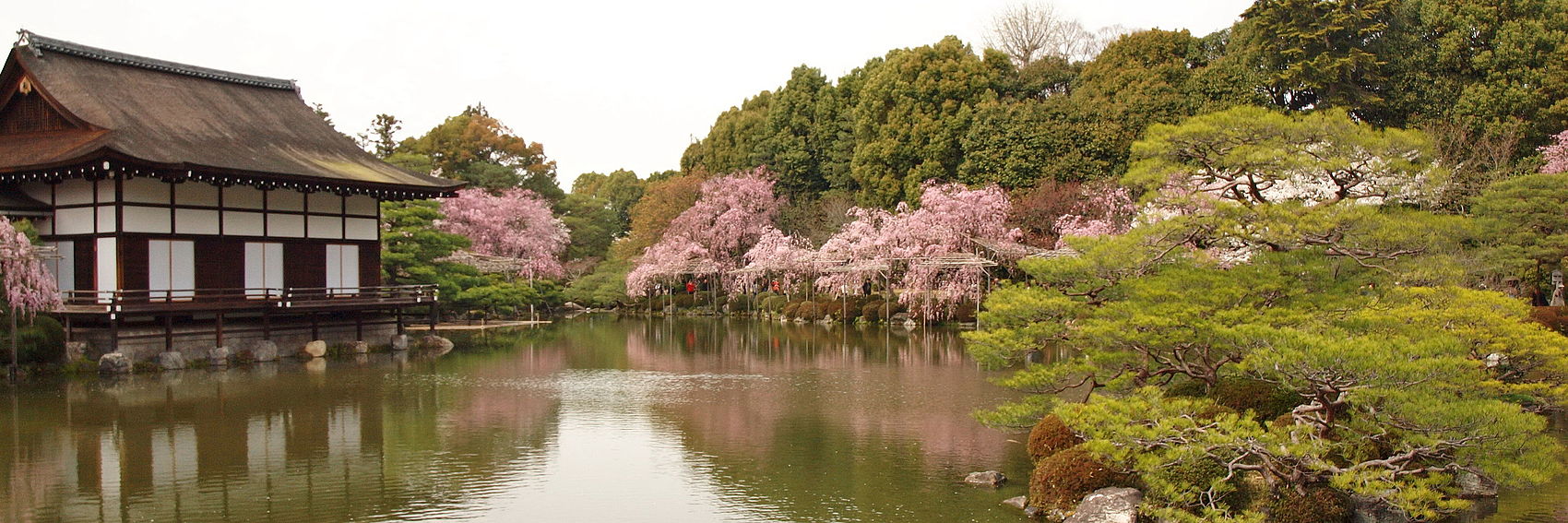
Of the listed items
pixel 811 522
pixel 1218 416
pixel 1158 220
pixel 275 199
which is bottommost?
pixel 811 522

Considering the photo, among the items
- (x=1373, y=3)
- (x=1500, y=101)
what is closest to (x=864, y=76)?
(x=1373, y=3)

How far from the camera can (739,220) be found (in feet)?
138

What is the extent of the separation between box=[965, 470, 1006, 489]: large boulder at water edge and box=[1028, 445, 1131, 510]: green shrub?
32.5 inches

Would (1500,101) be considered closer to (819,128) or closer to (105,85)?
(819,128)

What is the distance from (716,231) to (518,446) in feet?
97.3

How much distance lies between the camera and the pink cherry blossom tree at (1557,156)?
22750 millimetres

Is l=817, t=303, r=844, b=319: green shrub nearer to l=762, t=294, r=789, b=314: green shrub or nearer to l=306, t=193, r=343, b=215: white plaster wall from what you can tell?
l=762, t=294, r=789, b=314: green shrub

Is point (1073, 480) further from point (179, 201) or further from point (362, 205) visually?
point (362, 205)

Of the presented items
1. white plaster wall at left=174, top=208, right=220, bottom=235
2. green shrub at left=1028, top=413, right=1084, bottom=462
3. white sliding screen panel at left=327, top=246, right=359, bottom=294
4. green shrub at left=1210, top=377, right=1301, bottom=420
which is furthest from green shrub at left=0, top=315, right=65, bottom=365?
green shrub at left=1210, top=377, right=1301, bottom=420

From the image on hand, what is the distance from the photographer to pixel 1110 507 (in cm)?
887

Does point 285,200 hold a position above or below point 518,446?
above

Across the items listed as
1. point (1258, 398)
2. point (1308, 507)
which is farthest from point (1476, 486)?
point (1308, 507)

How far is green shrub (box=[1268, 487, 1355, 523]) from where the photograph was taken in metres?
8.54

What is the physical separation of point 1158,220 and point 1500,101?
19231 mm
